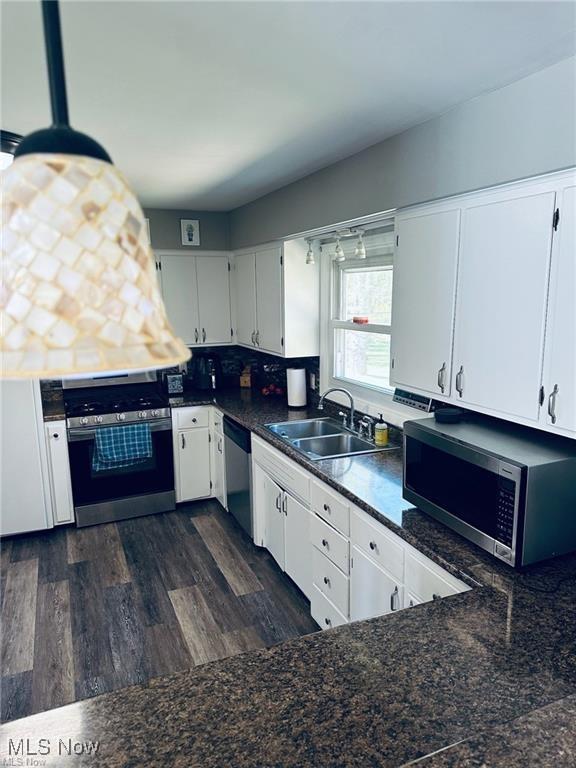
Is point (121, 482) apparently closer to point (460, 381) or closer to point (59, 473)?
point (59, 473)

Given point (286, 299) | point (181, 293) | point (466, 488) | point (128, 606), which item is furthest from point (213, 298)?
point (466, 488)

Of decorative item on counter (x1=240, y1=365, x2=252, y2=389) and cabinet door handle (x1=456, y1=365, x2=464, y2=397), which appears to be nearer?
cabinet door handle (x1=456, y1=365, x2=464, y2=397)

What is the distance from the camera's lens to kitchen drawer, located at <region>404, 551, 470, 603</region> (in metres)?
1.67

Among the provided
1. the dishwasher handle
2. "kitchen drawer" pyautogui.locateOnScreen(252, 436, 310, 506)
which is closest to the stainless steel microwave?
"kitchen drawer" pyautogui.locateOnScreen(252, 436, 310, 506)

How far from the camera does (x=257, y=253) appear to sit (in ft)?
13.3

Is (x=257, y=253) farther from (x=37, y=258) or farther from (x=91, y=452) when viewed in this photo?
(x=37, y=258)

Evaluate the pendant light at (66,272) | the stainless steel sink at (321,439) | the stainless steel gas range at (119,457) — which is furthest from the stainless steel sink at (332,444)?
the pendant light at (66,272)

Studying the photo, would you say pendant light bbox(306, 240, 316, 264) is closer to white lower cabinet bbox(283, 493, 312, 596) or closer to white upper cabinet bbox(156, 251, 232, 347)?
white upper cabinet bbox(156, 251, 232, 347)

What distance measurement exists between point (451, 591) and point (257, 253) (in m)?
3.02

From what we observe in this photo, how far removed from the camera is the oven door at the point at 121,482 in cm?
380

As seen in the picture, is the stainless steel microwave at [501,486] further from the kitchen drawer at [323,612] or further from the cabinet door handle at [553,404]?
the kitchen drawer at [323,612]

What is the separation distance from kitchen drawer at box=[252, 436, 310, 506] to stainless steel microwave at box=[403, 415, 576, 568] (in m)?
0.86

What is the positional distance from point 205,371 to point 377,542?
2.76 meters

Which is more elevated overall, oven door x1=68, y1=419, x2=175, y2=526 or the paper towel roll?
the paper towel roll
